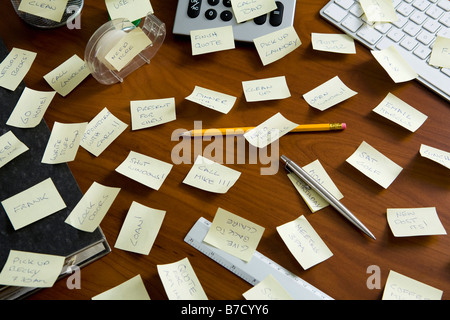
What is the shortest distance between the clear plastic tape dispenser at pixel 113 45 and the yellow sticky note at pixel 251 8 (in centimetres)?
14

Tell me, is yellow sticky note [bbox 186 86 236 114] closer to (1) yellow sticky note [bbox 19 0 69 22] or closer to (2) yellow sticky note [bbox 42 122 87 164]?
(2) yellow sticky note [bbox 42 122 87 164]

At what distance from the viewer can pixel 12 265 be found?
65cm

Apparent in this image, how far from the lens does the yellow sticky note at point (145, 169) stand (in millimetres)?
727

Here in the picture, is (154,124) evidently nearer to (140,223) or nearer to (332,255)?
(140,223)

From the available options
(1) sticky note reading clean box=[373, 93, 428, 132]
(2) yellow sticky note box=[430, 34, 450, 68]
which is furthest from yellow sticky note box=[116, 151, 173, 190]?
(2) yellow sticky note box=[430, 34, 450, 68]

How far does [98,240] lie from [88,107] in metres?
0.25

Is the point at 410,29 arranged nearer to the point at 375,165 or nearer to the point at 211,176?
the point at 375,165

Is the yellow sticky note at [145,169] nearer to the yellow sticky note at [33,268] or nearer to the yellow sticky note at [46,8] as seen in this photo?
the yellow sticky note at [33,268]

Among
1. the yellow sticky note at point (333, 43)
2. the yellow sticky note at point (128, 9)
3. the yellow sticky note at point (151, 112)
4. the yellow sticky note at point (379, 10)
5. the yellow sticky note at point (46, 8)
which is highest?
the yellow sticky note at point (379, 10)

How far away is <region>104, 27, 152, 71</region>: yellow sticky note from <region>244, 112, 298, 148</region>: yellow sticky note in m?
0.24

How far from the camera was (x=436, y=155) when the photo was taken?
737 mm

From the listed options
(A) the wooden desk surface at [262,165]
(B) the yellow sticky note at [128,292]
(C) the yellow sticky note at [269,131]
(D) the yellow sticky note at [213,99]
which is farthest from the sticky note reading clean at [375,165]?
(B) the yellow sticky note at [128,292]

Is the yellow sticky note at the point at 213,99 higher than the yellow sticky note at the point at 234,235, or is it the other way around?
the yellow sticky note at the point at 213,99

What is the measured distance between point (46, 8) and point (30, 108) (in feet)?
0.66
